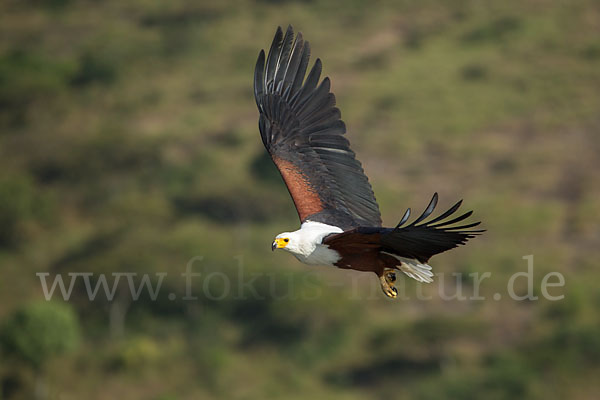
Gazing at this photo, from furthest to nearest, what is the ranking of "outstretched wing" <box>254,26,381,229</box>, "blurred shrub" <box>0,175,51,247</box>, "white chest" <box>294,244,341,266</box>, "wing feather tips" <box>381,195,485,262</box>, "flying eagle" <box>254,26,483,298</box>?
"blurred shrub" <box>0,175,51,247</box>
"outstretched wing" <box>254,26,381,229</box>
"flying eagle" <box>254,26,483,298</box>
"white chest" <box>294,244,341,266</box>
"wing feather tips" <box>381,195,485,262</box>

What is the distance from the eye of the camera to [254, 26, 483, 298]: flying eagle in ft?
37.6

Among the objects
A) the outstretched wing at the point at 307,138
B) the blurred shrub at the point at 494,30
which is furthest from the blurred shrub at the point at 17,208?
the outstretched wing at the point at 307,138

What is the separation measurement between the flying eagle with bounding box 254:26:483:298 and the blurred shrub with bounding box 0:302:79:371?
27.7m

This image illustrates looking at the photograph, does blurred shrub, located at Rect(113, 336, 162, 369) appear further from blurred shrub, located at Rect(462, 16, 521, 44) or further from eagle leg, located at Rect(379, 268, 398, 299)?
blurred shrub, located at Rect(462, 16, 521, 44)

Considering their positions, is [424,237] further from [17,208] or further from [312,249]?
[17,208]

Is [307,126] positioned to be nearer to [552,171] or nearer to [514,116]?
[552,171]

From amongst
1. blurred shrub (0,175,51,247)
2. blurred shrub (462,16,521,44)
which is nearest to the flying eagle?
blurred shrub (0,175,51,247)

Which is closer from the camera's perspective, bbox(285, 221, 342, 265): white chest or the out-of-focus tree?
bbox(285, 221, 342, 265): white chest

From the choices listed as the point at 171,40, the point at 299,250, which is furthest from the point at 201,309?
the point at 299,250

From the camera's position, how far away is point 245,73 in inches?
2425

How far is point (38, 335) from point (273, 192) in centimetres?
1417

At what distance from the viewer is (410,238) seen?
10.2 metres

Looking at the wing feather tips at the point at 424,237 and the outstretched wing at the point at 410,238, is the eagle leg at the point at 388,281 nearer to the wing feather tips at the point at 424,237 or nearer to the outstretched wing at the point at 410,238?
the outstretched wing at the point at 410,238

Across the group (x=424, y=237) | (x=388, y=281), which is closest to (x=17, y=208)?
(x=388, y=281)
